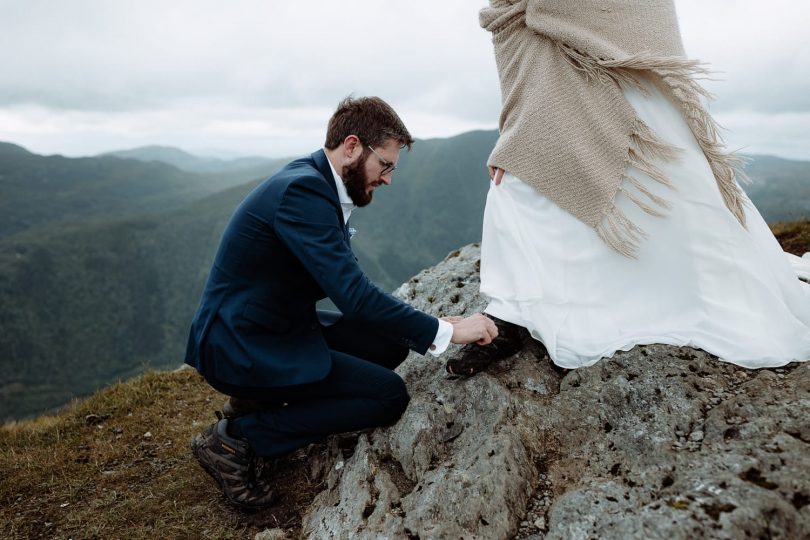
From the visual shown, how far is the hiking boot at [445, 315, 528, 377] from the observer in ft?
12.6

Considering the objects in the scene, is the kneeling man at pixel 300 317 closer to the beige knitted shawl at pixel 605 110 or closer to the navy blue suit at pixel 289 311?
the navy blue suit at pixel 289 311

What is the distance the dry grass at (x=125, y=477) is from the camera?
3.69 m

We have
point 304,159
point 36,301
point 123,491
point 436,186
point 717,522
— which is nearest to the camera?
point 717,522

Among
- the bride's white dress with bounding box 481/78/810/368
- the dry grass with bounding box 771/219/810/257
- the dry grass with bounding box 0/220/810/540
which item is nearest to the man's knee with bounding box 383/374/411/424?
the dry grass with bounding box 0/220/810/540

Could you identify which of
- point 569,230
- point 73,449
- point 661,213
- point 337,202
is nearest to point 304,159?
point 337,202

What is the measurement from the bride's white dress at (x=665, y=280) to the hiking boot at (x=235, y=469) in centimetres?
211

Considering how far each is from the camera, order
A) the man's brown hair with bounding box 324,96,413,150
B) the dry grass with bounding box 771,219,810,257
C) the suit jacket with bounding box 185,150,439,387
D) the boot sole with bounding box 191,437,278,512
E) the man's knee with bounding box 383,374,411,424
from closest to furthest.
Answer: the suit jacket with bounding box 185,150,439,387
the man's brown hair with bounding box 324,96,413,150
the boot sole with bounding box 191,437,278,512
the man's knee with bounding box 383,374,411,424
the dry grass with bounding box 771,219,810,257

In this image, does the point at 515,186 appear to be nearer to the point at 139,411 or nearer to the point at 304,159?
the point at 304,159

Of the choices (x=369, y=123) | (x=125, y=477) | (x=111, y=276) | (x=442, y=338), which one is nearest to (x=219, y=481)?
(x=125, y=477)

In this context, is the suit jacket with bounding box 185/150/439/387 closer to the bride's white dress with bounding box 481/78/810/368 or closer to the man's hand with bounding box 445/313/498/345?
the man's hand with bounding box 445/313/498/345

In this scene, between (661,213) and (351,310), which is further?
(661,213)

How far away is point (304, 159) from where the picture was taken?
3545 millimetres

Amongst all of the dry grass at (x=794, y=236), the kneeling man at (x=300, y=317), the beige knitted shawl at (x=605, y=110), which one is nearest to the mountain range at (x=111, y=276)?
the dry grass at (x=794, y=236)

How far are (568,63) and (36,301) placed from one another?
439 ft
